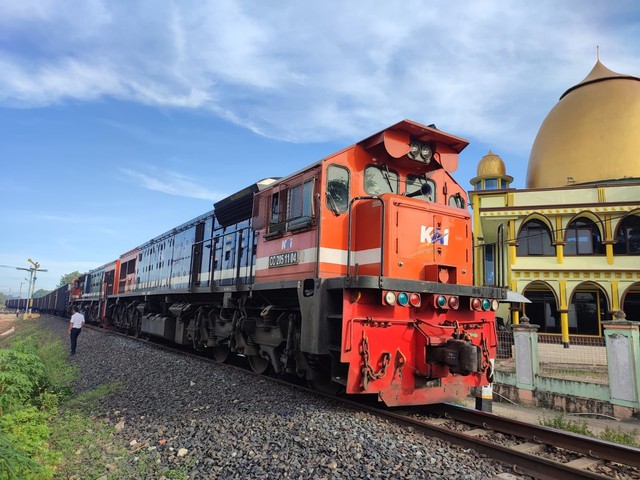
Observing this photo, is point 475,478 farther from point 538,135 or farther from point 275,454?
point 538,135

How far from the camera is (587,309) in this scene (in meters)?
22.8

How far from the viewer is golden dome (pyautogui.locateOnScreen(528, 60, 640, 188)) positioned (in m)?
26.8

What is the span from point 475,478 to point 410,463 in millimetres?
570

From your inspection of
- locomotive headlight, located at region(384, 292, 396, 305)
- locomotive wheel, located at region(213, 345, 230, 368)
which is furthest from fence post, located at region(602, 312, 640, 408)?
locomotive wheel, located at region(213, 345, 230, 368)

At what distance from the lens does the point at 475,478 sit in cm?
379

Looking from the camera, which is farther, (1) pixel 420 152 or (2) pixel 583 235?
(2) pixel 583 235

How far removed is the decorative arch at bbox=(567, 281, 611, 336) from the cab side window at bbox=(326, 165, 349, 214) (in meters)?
20.2

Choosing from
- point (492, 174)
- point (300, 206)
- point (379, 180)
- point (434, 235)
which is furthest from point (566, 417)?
point (492, 174)

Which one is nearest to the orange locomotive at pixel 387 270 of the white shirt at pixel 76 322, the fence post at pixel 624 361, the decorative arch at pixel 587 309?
the fence post at pixel 624 361

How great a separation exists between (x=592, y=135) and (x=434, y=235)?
27.6 meters

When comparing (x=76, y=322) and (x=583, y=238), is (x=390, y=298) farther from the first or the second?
(x=583, y=238)

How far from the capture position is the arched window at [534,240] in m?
23.0

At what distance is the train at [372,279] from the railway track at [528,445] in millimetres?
333

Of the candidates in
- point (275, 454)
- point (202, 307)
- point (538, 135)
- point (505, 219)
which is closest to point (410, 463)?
point (275, 454)
